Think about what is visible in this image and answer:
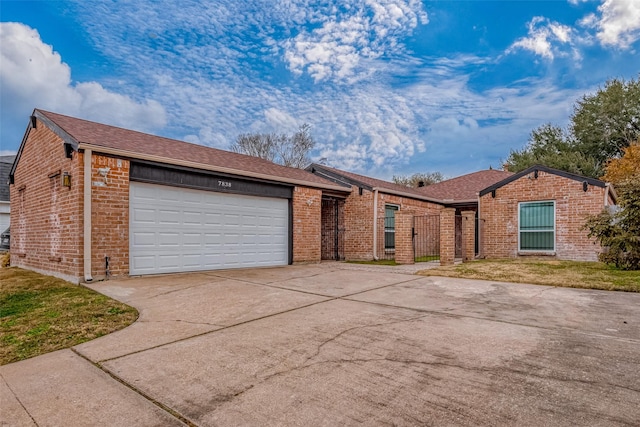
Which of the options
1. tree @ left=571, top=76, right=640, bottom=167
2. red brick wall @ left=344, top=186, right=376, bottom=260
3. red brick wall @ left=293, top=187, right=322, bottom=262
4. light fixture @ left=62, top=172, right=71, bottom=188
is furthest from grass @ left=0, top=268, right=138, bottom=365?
tree @ left=571, top=76, right=640, bottom=167

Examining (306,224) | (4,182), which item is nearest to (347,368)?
(306,224)

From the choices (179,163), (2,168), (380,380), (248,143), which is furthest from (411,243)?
(2,168)

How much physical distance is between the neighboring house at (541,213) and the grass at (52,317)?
12764mm

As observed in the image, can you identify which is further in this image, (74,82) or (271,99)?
(271,99)

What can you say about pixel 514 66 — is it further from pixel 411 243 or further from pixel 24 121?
pixel 24 121

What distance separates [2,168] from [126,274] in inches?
865

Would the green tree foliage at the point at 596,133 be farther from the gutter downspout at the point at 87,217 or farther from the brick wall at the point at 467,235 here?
the gutter downspout at the point at 87,217

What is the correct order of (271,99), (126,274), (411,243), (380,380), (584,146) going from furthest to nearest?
(584,146), (271,99), (411,243), (126,274), (380,380)

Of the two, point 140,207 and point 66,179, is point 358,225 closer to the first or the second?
point 140,207

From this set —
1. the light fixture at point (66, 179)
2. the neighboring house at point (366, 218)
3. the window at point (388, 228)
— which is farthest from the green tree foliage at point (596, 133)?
the light fixture at point (66, 179)

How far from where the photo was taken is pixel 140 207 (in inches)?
323

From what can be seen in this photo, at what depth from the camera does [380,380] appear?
8.80 feet

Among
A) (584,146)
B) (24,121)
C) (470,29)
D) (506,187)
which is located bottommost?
(506,187)

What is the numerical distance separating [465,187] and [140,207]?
610 inches
